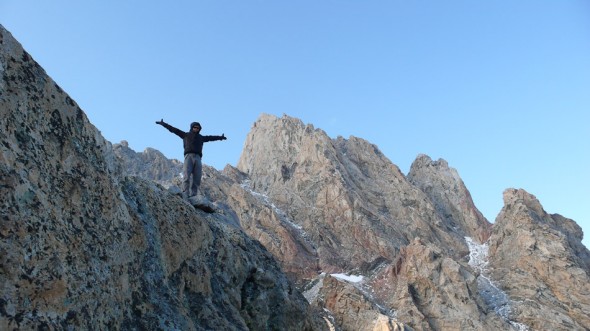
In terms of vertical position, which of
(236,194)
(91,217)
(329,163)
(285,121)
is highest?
(285,121)

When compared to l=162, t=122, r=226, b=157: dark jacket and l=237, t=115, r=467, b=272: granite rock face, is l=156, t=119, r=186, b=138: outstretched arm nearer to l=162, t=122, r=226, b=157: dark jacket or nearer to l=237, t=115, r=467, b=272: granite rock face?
l=162, t=122, r=226, b=157: dark jacket

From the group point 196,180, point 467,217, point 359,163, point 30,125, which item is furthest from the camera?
point 359,163

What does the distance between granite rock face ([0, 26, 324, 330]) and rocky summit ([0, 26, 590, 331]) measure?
0.02 meters

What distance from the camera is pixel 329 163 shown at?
285 ft

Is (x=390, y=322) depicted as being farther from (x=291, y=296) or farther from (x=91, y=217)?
(x=91, y=217)

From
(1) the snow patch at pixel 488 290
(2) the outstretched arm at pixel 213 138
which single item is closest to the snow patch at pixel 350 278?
(1) the snow patch at pixel 488 290

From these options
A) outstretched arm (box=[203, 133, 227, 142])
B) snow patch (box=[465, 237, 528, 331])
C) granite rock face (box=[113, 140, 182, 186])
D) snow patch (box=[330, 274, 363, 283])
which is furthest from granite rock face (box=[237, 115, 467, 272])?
outstretched arm (box=[203, 133, 227, 142])

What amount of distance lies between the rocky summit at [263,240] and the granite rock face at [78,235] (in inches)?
0.9

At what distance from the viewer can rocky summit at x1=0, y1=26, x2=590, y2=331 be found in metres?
5.91

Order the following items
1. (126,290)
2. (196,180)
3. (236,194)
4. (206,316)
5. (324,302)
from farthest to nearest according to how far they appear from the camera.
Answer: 1. (236,194)
2. (324,302)
3. (196,180)
4. (206,316)
5. (126,290)

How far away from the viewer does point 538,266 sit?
62125 millimetres

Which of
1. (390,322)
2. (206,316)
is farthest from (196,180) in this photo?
(390,322)

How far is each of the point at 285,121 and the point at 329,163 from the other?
28381 mm

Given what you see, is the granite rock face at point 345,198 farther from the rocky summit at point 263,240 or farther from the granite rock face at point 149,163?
the granite rock face at point 149,163
